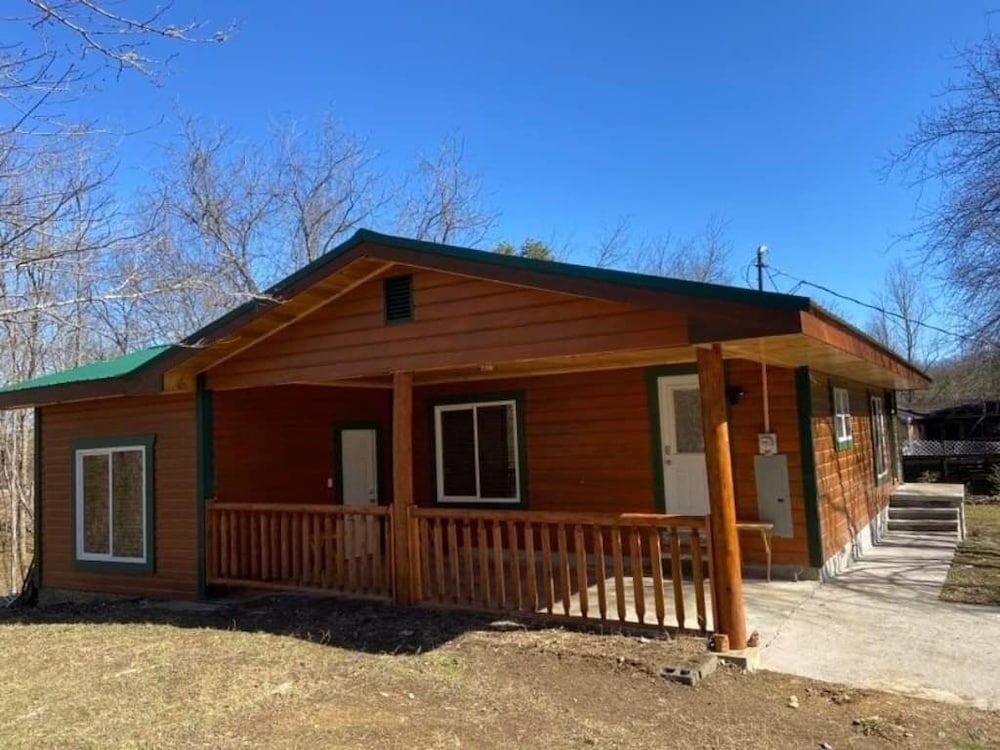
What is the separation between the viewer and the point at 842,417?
1027cm

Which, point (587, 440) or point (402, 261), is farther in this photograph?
point (587, 440)

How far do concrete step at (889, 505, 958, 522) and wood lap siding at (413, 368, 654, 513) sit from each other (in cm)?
589

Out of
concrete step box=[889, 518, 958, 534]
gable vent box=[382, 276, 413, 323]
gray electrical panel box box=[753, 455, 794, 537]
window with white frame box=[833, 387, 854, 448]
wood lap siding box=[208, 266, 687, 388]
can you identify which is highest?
gable vent box=[382, 276, 413, 323]

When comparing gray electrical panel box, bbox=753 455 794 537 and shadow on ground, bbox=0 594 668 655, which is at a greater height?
gray electrical panel box, bbox=753 455 794 537

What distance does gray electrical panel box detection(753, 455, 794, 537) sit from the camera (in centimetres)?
823

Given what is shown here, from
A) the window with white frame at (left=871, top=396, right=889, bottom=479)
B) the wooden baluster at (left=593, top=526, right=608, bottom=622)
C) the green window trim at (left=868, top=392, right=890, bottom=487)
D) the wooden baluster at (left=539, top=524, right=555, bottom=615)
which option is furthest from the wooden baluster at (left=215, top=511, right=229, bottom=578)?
the window with white frame at (left=871, top=396, right=889, bottom=479)

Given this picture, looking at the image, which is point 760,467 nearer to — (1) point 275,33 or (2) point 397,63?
(1) point 275,33

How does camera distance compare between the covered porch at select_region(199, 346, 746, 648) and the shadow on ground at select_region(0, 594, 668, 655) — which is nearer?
the covered porch at select_region(199, 346, 746, 648)

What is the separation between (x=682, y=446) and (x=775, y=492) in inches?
46.4

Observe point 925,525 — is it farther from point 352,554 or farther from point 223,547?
point 223,547

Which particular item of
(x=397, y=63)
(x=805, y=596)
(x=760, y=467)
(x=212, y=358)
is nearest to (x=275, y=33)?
(x=212, y=358)

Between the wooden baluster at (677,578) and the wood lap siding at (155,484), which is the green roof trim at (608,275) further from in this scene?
the wood lap siding at (155,484)

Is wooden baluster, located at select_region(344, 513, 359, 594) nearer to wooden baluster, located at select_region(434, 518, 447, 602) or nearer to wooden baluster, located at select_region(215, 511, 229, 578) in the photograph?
wooden baluster, located at select_region(434, 518, 447, 602)

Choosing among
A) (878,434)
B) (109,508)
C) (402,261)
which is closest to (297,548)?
(109,508)
